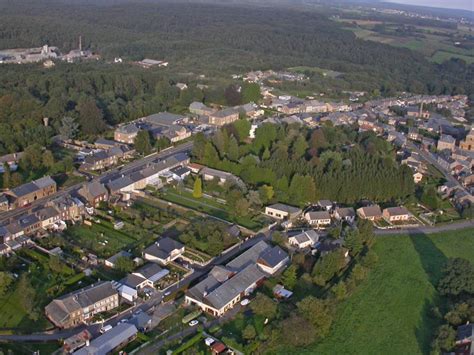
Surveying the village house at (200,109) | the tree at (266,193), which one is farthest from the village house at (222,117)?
the tree at (266,193)

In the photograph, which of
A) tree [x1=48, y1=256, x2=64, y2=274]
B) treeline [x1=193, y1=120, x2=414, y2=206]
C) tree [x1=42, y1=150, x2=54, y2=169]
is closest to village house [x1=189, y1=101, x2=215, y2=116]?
treeline [x1=193, y1=120, x2=414, y2=206]

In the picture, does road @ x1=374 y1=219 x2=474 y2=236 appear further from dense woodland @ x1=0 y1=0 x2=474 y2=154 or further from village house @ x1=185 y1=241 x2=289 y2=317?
dense woodland @ x1=0 y1=0 x2=474 y2=154

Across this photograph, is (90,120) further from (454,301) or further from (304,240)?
(454,301)

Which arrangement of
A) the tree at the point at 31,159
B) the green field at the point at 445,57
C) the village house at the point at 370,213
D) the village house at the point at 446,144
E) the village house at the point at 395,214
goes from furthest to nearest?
the green field at the point at 445,57
the village house at the point at 446,144
the tree at the point at 31,159
the village house at the point at 395,214
the village house at the point at 370,213

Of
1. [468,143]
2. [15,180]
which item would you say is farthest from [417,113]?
[15,180]

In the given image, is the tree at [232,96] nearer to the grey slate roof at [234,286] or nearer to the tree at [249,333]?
→ the grey slate roof at [234,286]
